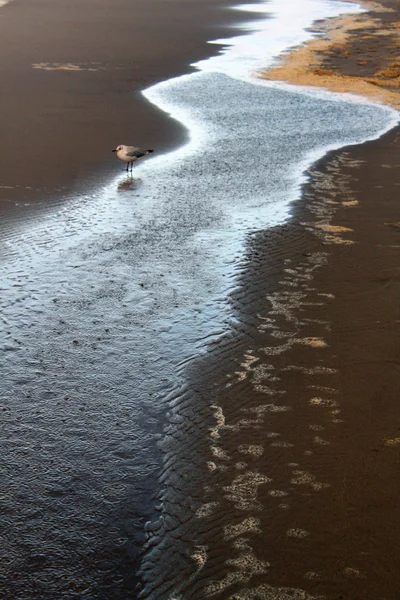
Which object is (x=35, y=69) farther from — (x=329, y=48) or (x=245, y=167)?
(x=329, y=48)

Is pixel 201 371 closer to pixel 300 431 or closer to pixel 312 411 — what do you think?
pixel 312 411

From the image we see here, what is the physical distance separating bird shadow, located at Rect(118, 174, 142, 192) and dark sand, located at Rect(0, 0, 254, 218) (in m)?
0.38

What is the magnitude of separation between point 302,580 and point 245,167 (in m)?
10.2

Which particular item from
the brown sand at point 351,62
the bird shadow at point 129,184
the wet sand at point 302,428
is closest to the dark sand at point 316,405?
the wet sand at point 302,428

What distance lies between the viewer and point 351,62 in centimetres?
2797

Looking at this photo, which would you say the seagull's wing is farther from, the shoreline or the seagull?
the shoreline

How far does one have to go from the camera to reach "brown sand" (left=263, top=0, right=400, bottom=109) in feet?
75.7

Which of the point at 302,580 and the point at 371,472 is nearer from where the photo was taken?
the point at 302,580

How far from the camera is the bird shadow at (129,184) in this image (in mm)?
12523

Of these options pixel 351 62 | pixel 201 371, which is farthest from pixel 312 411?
pixel 351 62

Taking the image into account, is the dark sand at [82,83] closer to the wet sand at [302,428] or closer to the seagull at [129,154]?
→ the seagull at [129,154]

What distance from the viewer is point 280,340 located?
24.6 ft

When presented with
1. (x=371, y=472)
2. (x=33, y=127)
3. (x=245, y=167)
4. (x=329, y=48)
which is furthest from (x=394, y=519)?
(x=329, y=48)

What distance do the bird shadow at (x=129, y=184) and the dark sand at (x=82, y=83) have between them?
0.38 m
